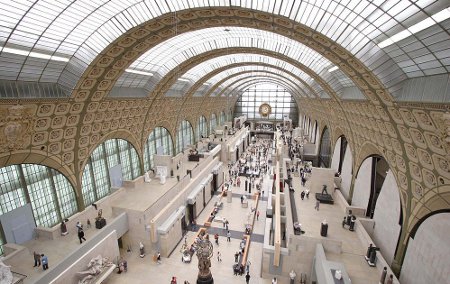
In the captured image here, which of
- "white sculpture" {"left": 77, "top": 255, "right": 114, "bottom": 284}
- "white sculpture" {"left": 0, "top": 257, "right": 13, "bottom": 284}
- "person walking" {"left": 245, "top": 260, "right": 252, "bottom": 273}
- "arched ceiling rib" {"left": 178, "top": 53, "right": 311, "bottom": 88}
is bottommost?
"person walking" {"left": 245, "top": 260, "right": 252, "bottom": 273}

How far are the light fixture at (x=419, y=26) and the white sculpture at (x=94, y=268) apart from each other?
A: 60.1 feet

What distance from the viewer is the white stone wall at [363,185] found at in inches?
762

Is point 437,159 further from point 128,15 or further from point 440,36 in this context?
point 128,15

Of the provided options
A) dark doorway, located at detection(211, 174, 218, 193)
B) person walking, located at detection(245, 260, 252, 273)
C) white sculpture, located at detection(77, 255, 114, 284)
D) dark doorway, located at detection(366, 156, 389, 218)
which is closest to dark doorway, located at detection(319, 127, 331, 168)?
dark doorway, located at detection(211, 174, 218, 193)

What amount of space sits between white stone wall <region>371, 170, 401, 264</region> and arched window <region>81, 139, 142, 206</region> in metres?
21.8

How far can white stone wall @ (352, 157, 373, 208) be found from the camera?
19359 millimetres

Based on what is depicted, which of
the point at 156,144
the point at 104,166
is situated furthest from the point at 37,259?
the point at 156,144

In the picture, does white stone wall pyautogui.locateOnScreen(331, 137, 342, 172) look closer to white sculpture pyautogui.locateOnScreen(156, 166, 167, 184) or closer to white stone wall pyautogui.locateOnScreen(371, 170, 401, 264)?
white stone wall pyautogui.locateOnScreen(371, 170, 401, 264)

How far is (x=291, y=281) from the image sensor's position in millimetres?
15492

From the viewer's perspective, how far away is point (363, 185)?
792 inches

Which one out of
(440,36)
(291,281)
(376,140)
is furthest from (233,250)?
(440,36)

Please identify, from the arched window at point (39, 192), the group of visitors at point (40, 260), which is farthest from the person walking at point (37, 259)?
the arched window at point (39, 192)

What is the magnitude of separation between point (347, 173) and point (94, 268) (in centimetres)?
2182

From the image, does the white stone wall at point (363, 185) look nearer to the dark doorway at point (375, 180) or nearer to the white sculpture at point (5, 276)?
the dark doorway at point (375, 180)
